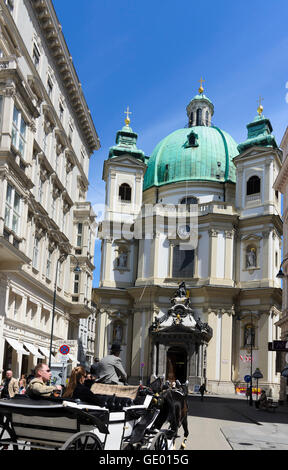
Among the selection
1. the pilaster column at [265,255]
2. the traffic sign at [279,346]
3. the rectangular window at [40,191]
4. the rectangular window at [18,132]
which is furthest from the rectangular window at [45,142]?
the pilaster column at [265,255]

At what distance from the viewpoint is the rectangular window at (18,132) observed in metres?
25.7

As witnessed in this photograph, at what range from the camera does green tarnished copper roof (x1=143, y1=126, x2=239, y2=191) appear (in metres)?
69.1

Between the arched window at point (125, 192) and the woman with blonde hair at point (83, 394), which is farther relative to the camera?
the arched window at point (125, 192)

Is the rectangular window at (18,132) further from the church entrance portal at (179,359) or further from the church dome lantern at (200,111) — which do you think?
the church dome lantern at (200,111)

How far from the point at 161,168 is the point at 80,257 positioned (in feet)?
97.8

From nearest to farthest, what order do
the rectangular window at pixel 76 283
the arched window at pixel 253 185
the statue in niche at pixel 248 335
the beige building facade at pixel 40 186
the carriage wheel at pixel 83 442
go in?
the carriage wheel at pixel 83 442
the beige building facade at pixel 40 186
the rectangular window at pixel 76 283
the statue in niche at pixel 248 335
the arched window at pixel 253 185

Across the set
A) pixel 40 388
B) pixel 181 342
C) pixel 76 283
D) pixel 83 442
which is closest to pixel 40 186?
pixel 76 283

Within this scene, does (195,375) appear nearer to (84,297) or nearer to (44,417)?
(84,297)

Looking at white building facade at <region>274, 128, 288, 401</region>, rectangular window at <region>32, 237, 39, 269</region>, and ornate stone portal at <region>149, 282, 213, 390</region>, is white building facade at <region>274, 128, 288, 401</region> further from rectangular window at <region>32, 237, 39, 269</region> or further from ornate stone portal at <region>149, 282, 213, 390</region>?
rectangular window at <region>32, 237, 39, 269</region>

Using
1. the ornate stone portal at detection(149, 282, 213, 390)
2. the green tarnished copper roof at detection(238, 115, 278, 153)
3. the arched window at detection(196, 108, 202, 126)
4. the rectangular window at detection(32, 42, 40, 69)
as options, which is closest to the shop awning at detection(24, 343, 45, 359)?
the rectangular window at detection(32, 42, 40, 69)

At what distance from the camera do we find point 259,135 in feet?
218

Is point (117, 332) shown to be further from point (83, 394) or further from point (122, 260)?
point (83, 394)

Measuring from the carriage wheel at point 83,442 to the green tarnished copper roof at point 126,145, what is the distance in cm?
6344
